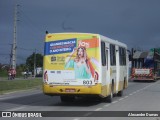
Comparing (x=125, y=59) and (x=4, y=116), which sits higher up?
(x=125, y=59)

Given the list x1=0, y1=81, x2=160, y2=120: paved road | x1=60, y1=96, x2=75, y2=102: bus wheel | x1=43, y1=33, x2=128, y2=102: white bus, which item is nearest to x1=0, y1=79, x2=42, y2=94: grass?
x1=0, y1=81, x2=160, y2=120: paved road

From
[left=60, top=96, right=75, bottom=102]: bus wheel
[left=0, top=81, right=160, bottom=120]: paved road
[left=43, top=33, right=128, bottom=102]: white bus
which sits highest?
[left=43, top=33, right=128, bottom=102]: white bus

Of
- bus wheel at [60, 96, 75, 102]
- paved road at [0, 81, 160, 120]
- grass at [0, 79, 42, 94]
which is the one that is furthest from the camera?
grass at [0, 79, 42, 94]

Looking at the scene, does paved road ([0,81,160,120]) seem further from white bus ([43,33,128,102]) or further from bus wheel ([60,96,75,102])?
white bus ([43,33,128,102])

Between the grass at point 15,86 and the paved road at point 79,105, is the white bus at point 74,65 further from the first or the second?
the grass at point 15,86

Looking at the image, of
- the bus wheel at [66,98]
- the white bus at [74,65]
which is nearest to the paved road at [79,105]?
the bus wheel at [66,98]

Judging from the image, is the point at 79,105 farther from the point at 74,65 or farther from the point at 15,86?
the point at 15,86

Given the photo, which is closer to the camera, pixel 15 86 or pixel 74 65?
pixel 74 65

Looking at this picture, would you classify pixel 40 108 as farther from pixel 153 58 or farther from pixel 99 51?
pixel 153 58

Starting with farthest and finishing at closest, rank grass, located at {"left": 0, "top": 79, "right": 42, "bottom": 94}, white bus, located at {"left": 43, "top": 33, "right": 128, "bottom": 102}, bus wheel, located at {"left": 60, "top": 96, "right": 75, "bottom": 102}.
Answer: grass, located at {"left": 0, "top": 79, "right": 42, "bottom": 94}
bus wheel, located at {"left": 60, "top": 96, "right": 75, "bottom": 102}
white bus, located at {"left": 43, "top": 33, "right": 128, "bottom": 102}

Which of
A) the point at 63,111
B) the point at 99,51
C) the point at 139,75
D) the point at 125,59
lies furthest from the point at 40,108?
the point at 139,75

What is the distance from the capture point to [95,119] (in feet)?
50.3

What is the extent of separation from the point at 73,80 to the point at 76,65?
0.65m

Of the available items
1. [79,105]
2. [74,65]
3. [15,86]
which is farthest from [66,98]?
[15,86]
